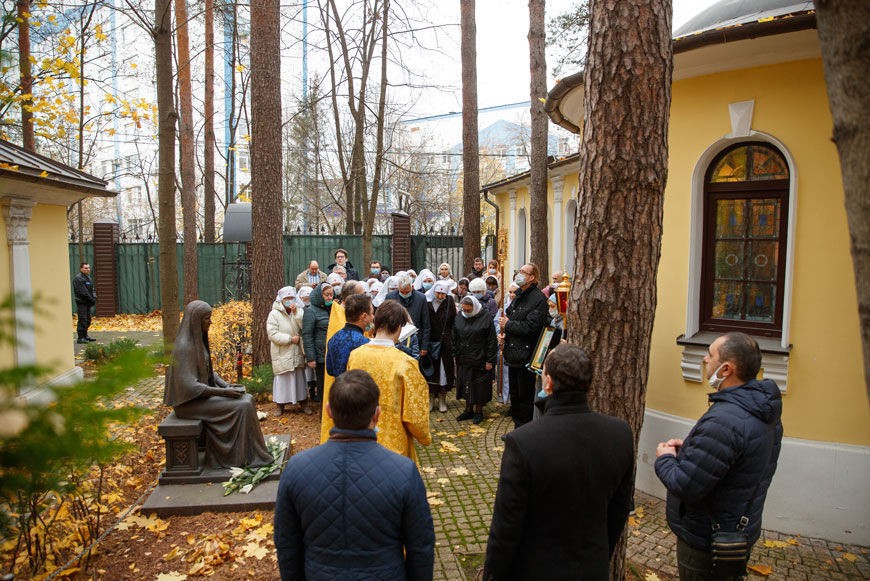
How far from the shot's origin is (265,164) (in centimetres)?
930

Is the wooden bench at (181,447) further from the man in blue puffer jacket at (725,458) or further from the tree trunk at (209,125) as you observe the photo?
the tree trunk at (209,125)

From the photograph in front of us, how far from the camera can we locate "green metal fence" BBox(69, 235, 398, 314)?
19516 millimetres

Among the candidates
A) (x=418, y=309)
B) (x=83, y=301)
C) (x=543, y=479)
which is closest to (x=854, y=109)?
(x=543, y=479)

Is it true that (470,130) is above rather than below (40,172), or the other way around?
above

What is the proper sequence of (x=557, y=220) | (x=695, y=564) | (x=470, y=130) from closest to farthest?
(x=695, y=564) < (x=470, y=130) < (x=557, y=220)

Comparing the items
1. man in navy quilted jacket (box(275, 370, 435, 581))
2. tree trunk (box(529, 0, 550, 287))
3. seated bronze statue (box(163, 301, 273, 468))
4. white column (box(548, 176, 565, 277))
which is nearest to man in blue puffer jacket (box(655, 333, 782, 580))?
man in navy quilted jacket (box(275, 370, 435, 581))

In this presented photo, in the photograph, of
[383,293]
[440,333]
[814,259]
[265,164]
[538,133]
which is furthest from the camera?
[383,293]

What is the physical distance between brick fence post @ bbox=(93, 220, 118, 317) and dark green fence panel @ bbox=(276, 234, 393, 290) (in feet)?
20.0

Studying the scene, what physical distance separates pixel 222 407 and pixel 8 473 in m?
4.40

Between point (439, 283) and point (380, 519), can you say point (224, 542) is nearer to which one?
point (380, 519)

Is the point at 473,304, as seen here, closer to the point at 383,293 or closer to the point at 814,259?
the point at 383,293

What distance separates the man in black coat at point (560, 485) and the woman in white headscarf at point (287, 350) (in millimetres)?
5822

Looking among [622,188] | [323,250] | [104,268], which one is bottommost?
[104,268]

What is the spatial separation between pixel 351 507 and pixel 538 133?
29.2 ft
